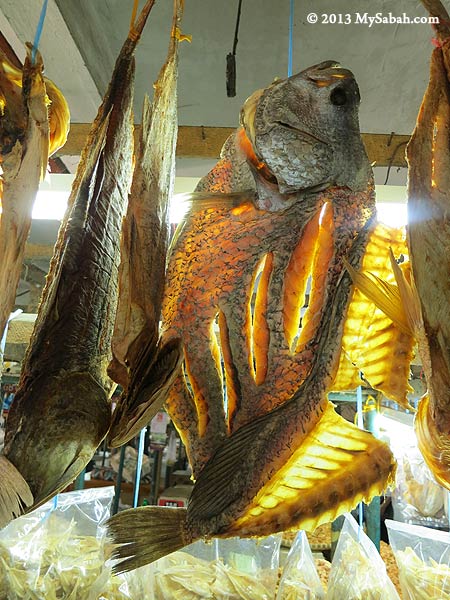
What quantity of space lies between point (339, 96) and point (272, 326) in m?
0.50

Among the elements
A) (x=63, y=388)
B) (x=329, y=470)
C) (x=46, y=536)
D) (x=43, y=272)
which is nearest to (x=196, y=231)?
(x=63, y=388)

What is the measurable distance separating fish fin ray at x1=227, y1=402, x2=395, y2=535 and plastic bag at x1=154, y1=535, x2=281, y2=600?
841 millimetres

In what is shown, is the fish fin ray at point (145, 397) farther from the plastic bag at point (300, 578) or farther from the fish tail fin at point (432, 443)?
the plastic bag at point (300, 578)

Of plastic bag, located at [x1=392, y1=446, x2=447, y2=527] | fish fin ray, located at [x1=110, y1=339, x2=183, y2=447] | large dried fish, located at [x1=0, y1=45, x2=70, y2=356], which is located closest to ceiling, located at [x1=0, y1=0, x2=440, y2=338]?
large dried fish, located at [x1=0, y1=45, x2=70, y2=356]

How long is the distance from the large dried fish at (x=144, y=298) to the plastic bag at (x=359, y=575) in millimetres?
1190

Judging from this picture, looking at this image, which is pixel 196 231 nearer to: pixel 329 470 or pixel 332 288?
pixel 332 288

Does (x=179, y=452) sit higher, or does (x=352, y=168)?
(x=352, y=168)

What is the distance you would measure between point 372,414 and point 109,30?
6.79ft

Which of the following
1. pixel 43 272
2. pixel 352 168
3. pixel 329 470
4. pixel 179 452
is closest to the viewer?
pixel 329 470

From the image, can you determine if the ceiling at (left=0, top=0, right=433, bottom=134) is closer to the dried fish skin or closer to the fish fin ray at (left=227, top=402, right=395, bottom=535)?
the dried fish skin

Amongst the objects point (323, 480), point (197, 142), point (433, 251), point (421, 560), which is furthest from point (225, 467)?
point (197, 142)

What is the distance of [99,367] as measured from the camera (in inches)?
38.4

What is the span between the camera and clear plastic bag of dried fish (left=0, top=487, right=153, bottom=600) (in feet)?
5.06

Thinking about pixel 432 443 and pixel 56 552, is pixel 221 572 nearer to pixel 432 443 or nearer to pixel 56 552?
pixel 56 552
